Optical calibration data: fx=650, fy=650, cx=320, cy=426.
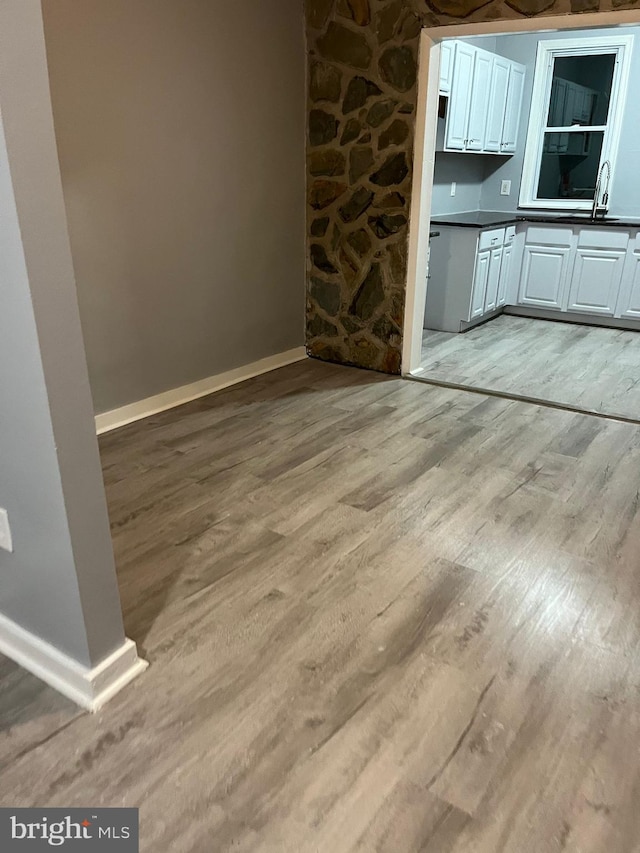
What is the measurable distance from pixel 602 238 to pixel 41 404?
5401mm

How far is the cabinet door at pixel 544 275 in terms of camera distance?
5.90 metres

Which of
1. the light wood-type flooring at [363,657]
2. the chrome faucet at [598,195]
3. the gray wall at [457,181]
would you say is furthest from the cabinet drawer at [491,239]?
the light wood-type flooring at [363,657]

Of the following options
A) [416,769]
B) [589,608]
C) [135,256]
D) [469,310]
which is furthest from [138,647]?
[469,310]

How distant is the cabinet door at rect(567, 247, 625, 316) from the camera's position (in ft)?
18.5

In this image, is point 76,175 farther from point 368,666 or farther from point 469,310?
point 469,310

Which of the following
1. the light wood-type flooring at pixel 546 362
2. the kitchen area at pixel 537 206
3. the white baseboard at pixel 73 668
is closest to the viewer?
the white baseboard at pixel 73 668

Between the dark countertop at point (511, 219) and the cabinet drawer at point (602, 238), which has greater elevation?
the dark countertop at point (511, 219)

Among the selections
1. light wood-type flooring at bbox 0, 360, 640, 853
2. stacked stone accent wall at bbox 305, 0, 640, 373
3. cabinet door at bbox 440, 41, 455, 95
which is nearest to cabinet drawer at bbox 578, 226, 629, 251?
cabinet door at bbox 440, 41, 455, 95

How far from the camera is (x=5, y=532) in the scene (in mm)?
1736

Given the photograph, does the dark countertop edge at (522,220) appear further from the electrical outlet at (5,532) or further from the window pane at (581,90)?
the electrical outlet at (5,532)

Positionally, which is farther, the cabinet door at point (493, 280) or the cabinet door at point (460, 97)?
the cabinet door at point (493, 280)

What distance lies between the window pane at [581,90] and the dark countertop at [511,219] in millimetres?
877

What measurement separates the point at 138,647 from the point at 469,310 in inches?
172

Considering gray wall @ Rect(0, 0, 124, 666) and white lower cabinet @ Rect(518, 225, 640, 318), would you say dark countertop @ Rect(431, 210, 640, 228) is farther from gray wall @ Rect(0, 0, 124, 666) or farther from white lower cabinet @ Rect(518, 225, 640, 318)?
gray wall @ Rect(0, 0, 124, 666)
